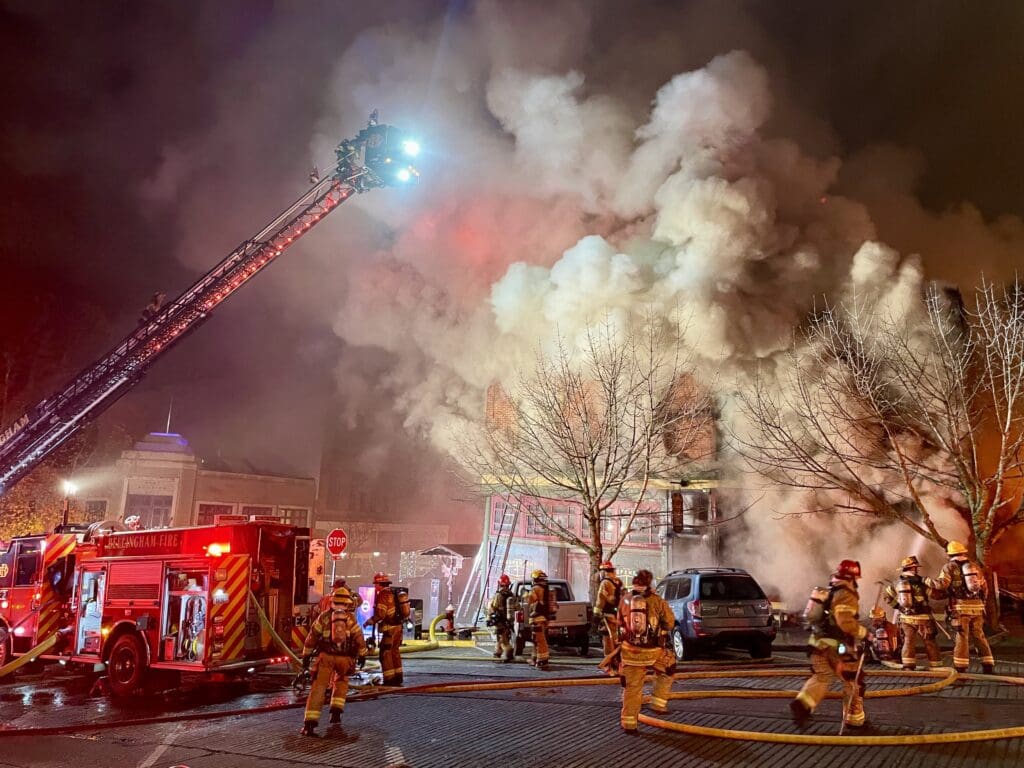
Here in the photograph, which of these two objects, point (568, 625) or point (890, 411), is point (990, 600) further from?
point (568, 625)

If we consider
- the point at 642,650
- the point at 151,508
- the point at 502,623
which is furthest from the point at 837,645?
the point at 151,508

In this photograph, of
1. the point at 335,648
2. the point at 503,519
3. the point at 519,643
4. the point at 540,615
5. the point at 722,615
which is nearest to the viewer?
the point at 335,648

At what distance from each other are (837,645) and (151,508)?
34.0 m

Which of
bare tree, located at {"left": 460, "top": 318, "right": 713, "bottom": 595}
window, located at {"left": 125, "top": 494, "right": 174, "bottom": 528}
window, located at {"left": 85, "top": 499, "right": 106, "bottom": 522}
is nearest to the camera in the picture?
bare tree, located at {"left": 460, "top": 318, "right": 713, "bottom": 595}

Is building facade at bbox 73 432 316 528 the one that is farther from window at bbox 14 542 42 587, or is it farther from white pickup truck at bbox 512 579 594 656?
white pickup truck at bbox 512 579 594 656

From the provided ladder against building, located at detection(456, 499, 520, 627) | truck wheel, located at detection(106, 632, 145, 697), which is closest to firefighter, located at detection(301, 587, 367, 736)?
truck wheel, located at detection(106, 632, 145, 697)

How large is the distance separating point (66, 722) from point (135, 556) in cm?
256

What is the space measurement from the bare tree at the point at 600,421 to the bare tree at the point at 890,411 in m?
1.79

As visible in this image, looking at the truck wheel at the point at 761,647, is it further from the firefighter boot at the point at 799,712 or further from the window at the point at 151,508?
the window at the point at 151,508

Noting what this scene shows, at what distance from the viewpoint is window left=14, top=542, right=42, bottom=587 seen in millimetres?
11383

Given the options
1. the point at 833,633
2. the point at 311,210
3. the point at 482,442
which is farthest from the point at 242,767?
the point at 482,442

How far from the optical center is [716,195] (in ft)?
58.6

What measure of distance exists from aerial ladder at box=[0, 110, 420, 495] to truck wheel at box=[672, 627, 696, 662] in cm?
1172

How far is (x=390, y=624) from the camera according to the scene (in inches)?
345
